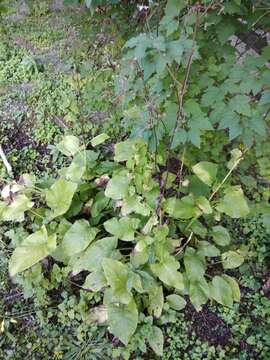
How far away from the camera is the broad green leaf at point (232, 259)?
2158 mm

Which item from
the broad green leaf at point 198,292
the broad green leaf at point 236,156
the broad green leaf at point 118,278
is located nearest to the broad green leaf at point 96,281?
the broad green leaf at point 118,278

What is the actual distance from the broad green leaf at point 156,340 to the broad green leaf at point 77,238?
1.81 ft

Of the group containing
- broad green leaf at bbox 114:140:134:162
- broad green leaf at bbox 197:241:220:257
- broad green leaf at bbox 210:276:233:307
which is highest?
broad green leaf at bbox 114:140:134:162

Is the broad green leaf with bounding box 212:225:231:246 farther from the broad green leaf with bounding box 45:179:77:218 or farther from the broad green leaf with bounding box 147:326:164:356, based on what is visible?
the broad green leaf with bounding box 45:179:77:218

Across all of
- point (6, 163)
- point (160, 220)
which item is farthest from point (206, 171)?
point (6, 163)

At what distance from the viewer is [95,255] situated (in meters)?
2.04

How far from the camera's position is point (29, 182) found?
2.26 m

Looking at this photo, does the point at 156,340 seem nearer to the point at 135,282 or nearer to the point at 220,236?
the point at 135,282

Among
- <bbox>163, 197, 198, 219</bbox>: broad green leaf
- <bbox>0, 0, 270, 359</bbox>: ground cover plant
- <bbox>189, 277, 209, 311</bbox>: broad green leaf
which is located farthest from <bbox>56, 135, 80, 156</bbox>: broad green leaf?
<bbox>189, 277, 209, 311</bbox>: broad green leaf

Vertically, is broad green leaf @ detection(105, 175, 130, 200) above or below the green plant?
above

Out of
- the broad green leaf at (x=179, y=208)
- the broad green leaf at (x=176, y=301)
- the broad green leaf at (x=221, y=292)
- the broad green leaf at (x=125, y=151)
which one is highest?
the broad green leaf at (x=125, y=151)

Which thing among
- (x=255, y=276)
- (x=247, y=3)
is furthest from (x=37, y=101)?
(x=255, y=276)

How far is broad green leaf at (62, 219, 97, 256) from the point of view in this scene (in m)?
2.06

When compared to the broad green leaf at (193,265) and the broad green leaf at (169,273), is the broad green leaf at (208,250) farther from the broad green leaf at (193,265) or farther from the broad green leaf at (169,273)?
the broad green leaf at (169,273)
